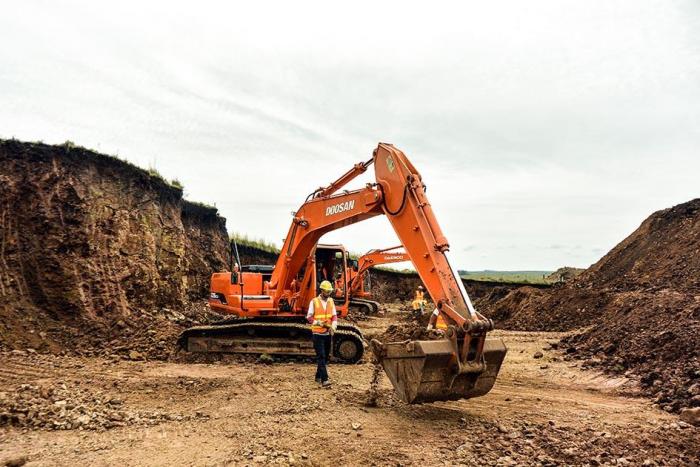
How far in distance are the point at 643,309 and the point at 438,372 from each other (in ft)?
24.9

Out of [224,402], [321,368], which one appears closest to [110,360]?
[224,402]

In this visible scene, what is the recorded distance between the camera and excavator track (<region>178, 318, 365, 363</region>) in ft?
30.8

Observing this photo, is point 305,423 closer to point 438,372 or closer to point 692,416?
point 438,372

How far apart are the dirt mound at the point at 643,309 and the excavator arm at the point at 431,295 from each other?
9.08ft

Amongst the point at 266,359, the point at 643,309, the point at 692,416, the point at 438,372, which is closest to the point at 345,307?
the point at 266,359

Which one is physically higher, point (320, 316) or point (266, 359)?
point (320, 316)

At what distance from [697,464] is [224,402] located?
521 cm

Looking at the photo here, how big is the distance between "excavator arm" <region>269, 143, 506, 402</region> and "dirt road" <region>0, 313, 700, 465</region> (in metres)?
0.51

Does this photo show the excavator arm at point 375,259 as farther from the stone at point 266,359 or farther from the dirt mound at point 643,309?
the stone at point 266,359

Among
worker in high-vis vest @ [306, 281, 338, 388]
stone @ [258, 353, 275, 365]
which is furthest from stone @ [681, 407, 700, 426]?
stone @ [258, 353, 275, 365]

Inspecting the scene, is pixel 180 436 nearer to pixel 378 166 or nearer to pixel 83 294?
pixel 378 166

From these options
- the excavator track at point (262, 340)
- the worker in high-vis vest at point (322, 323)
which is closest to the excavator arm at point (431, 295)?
the worker in high-vis vest at point (322, 323)

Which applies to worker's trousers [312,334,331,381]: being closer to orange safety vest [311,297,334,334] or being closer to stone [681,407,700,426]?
orange safety vest [311,297,334,334]

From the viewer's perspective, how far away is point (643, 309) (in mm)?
10484
